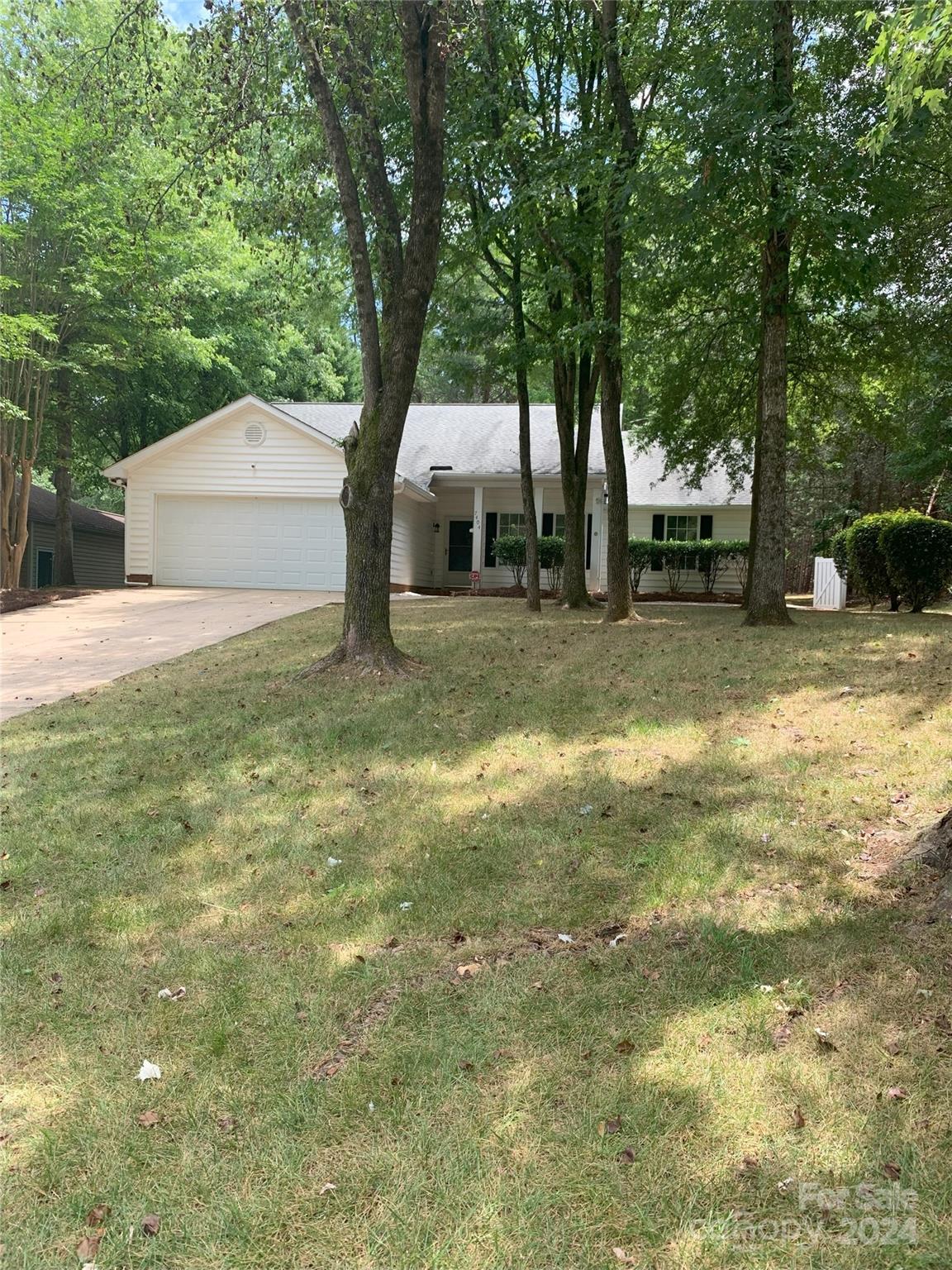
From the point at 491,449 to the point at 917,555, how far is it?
12.1 m

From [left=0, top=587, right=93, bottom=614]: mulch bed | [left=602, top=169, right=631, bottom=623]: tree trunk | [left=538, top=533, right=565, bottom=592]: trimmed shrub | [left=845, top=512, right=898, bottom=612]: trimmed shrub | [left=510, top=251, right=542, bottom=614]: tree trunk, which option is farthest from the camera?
[left=538, top=533, right=565, bottom=592]: trimmed shrub

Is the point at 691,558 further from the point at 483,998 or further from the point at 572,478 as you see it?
the point at 483,998

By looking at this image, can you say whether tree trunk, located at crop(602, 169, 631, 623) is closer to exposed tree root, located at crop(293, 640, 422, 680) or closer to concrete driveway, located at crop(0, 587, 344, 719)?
exposed tree root, located at crop(293, 640, 422, 680)

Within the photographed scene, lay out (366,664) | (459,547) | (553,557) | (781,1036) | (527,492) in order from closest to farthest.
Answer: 1. (781,1036)
2. (366,664)
3. (527,492)
4. (553,557)
5. (459,547)

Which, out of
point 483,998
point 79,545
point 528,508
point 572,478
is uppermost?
point 572,478

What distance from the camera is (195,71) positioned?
24.5 ft

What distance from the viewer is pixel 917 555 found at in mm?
12141

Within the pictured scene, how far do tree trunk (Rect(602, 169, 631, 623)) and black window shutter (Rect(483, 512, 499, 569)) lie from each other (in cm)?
1023

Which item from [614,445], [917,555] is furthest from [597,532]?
[614,445]

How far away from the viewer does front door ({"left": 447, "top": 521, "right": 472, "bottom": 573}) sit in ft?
73.9

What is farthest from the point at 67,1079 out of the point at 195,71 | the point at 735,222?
the point at 735,222

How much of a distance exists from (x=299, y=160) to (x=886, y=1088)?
9.94 meters

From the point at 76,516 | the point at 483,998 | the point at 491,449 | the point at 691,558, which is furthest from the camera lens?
the point at 76,516

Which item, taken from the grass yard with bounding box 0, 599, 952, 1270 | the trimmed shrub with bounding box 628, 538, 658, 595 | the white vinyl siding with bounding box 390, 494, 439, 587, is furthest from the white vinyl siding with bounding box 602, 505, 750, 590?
the grass yard with bounding box 0, 599, 952, 1270
